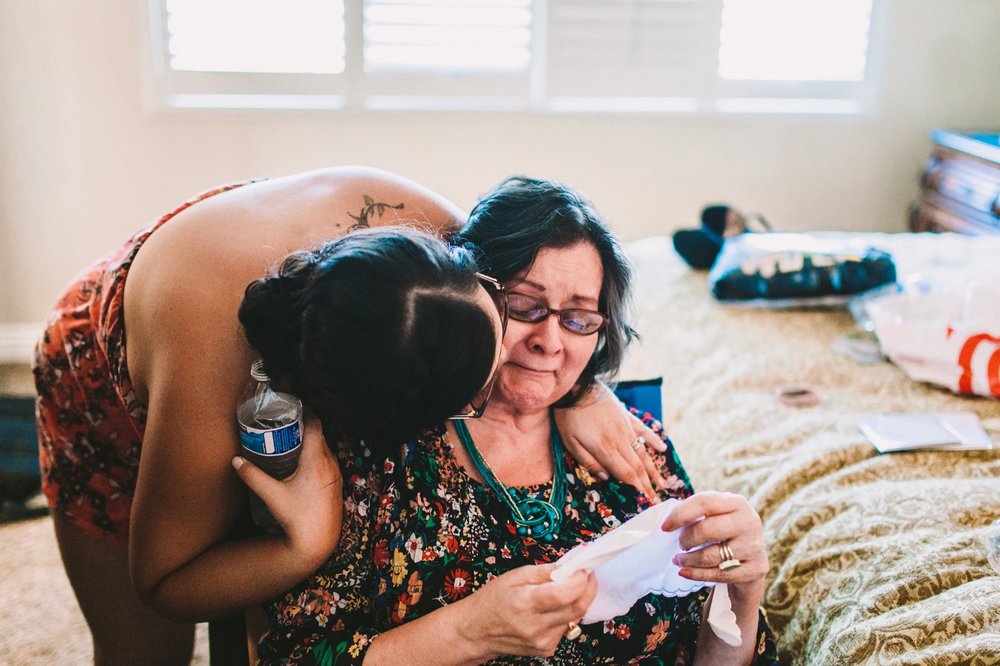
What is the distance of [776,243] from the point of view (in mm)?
2627

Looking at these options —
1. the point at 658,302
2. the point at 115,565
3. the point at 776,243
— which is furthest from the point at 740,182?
the point at 115,565

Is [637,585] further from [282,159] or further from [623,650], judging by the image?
[282,159]

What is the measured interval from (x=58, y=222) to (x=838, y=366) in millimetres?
2951

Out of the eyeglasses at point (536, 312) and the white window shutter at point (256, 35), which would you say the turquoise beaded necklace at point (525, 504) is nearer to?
the eyeglasses at point (536, 312)

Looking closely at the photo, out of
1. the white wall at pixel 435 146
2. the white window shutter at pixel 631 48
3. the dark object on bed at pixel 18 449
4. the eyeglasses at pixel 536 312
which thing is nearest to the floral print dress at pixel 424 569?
the eyeglasses at pixel 536 312

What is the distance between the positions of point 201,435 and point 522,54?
9.24 feet

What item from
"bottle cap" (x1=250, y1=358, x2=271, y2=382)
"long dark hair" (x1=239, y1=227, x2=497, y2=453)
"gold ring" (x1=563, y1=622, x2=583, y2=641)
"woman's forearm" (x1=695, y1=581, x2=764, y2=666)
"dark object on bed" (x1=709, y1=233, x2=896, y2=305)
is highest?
"long dark hair" (x1=239, y1=227, x2=497, y2=453)

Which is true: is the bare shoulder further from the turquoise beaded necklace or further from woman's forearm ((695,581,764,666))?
woman's forearm ((695,581,764,666))

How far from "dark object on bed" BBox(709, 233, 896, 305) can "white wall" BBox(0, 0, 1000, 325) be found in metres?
1.36

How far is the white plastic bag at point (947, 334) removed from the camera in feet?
6.62

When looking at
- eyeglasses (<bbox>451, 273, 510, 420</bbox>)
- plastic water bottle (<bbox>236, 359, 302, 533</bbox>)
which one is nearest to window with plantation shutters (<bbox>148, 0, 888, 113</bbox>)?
eyeglasses (<bbox>451, 273, 510, 420</bbox>)

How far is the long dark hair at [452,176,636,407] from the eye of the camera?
1359 millimetres

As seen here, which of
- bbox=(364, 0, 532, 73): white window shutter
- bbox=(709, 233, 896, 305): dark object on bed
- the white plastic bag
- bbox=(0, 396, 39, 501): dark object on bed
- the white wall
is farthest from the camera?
bbox=(364, 0, 532, 73): white window shutter

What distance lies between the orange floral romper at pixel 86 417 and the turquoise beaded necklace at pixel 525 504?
1.78 feet
